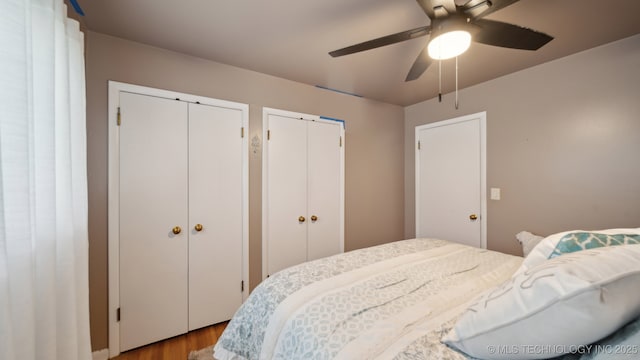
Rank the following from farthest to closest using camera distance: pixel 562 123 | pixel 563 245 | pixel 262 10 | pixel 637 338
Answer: pixel 562 123 → pixel 262 10 → pixel 563 245 → pixel 637 338

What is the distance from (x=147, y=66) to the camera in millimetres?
1931

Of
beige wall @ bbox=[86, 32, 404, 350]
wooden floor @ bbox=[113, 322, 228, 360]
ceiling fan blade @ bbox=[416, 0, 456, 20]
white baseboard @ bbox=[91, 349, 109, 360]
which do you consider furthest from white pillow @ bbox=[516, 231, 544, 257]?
white baseboard @ bbox=[91, 349, 109, 360]

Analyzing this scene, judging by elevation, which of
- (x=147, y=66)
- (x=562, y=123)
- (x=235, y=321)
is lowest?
(x=235, y=321)

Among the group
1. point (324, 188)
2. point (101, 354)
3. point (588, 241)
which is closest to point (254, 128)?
point (324, 188)

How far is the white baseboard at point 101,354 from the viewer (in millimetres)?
1740

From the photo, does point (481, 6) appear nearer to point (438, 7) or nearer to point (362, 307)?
point (438, 7)

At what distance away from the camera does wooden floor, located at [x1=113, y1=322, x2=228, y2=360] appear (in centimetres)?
182

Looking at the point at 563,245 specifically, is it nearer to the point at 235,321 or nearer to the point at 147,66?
the point at 235,321

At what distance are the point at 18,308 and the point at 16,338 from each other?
0.10 metres

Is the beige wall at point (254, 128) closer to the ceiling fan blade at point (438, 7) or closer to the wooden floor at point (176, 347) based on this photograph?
the wooden floor at point (176, 347)

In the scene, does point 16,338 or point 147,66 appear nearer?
point 16,338

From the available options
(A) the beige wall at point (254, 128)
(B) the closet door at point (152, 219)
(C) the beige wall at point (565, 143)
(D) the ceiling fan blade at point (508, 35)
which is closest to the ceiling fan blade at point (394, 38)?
(D) the ceiling fan blade at point (508, 35)

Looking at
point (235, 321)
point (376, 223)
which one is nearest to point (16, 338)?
point (235, 321)

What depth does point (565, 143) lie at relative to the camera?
2135 mm
